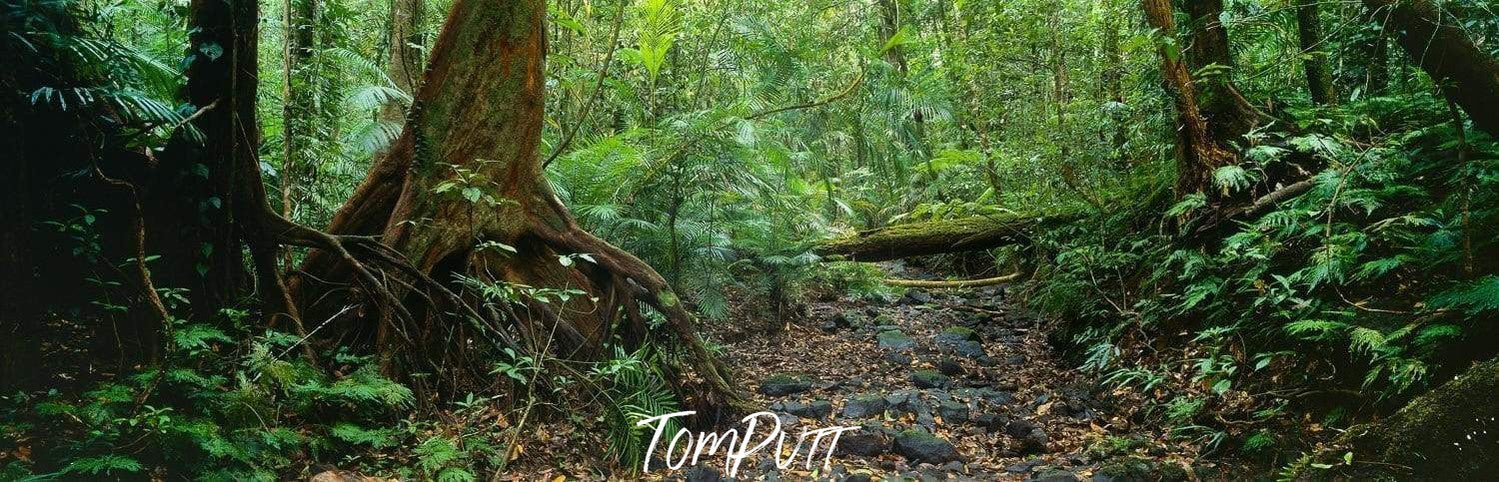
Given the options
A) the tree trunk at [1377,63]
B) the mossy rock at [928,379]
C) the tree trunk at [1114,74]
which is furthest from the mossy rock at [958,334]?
the tree trunk at [1377,63]

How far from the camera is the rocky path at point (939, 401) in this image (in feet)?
17.0

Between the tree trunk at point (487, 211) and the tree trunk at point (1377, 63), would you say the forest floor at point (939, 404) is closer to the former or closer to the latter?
the tree trunk at point (487, 211)

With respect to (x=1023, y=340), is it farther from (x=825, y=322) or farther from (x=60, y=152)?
(x=60, y=152)

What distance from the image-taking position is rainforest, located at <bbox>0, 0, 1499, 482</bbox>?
3.61 meters

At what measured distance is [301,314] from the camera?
15.3 feet

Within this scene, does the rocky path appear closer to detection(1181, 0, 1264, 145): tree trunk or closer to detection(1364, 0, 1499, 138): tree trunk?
detection(1181, 0, 1264, 145): tree trunk

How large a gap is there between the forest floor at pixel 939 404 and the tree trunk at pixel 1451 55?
2308mm

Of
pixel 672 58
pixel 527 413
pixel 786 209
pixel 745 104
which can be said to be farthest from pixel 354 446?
pixel 672 58

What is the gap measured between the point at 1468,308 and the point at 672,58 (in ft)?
26.9

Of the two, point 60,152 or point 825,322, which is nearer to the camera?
point 60,152

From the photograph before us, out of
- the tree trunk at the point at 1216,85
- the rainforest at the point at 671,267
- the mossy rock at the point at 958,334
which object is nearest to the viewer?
the rainforest at the point at 671,267

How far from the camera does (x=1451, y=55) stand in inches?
169

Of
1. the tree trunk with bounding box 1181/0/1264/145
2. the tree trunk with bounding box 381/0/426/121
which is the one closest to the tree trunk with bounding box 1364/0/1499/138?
the tree trunk with bounding box 1181/0/1264/145

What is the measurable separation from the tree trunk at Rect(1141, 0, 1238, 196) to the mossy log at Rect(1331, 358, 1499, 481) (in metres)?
3.02
